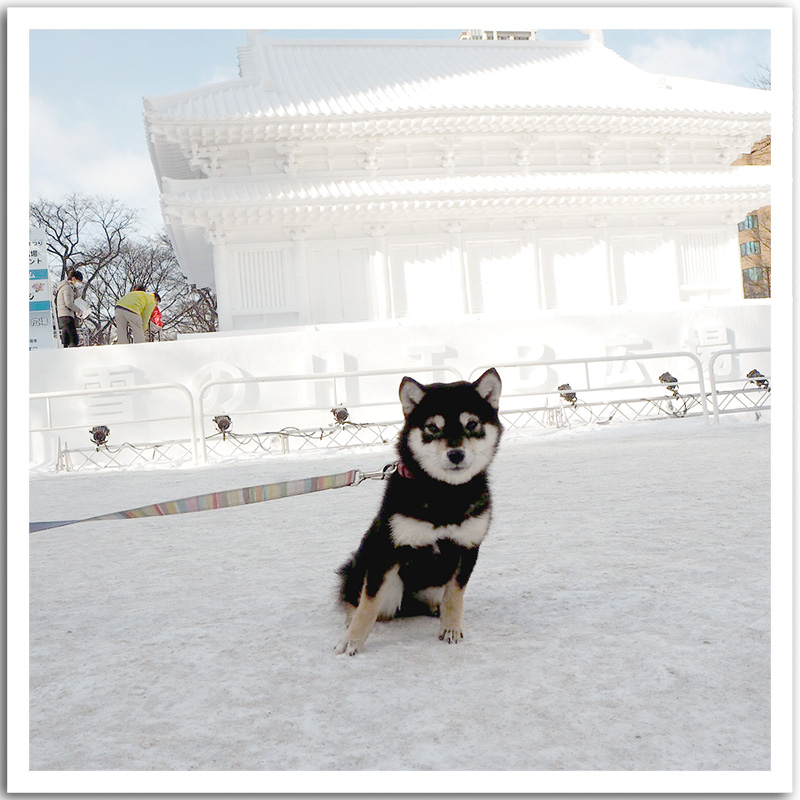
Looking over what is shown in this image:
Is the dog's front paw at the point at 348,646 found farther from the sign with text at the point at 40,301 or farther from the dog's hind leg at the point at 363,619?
the sign with text at the point at 40,301

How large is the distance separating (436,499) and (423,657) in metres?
0.48

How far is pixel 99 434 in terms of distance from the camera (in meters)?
11.9

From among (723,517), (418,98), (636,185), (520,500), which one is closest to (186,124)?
(418,98)

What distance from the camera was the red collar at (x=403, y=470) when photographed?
7.43 feet

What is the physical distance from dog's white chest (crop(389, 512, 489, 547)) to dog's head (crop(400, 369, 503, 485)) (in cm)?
13

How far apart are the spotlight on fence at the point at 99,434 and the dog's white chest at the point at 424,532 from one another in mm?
10577

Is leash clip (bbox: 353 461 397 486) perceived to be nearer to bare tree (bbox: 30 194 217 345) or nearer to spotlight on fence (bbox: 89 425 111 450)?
spotlight on fence (bbox: 89 425 111 450)

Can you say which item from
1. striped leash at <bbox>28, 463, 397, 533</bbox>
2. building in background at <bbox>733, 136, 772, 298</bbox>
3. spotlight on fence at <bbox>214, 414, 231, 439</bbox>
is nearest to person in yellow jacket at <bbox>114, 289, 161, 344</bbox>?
spotlight on fence at <bbox>214, 414, 231, 439</bbox>

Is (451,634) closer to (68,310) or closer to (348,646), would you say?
(348,646)

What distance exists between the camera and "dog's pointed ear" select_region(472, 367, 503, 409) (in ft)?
7.59

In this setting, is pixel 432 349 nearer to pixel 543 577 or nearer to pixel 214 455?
pixel 214 455

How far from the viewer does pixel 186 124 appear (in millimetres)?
14672

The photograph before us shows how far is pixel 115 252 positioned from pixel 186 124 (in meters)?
16.8

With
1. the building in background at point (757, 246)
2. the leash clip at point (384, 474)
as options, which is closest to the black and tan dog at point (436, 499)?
the leash clip at point (384, 474)
